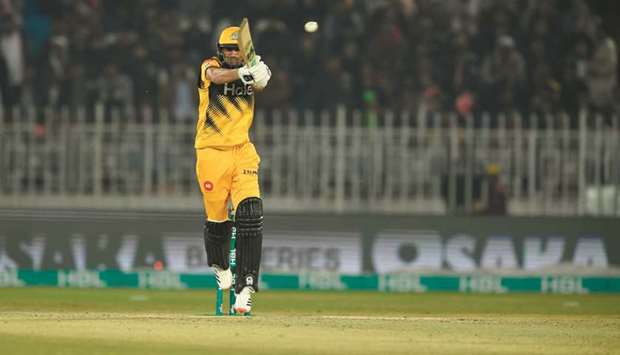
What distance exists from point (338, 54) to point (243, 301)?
8.93 m

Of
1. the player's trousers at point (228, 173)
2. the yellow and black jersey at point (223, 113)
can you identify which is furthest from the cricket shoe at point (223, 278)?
the yellow and black jersey at point (223, 113)

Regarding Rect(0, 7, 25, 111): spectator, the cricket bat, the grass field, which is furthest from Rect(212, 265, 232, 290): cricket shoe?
Rect(0, 7, 25, 111): spectator

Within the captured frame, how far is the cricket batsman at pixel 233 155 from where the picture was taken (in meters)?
10.9

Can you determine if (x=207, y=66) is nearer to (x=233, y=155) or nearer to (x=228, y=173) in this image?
(x=233, y=155)

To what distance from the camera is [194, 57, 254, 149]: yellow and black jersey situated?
10.9m

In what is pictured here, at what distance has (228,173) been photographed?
35.8ft

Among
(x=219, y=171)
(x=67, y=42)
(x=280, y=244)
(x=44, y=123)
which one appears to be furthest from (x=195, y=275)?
(x=219, y=171)

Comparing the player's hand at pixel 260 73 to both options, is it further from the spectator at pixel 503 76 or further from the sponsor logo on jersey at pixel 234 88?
the spectator at pixel 503 76

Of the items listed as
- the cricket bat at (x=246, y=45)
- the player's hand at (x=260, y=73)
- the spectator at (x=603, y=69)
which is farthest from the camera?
the spectator at (x=603, y=69)

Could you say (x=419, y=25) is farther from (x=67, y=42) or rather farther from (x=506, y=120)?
(x=67, y=42)

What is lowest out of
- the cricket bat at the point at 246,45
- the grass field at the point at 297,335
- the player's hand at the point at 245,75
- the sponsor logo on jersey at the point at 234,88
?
the grass field at the point at 297,335

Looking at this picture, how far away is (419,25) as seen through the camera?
19.7 metres

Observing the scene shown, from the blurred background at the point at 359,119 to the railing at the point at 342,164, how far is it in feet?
0.06

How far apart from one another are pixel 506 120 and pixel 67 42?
5.90 meters
